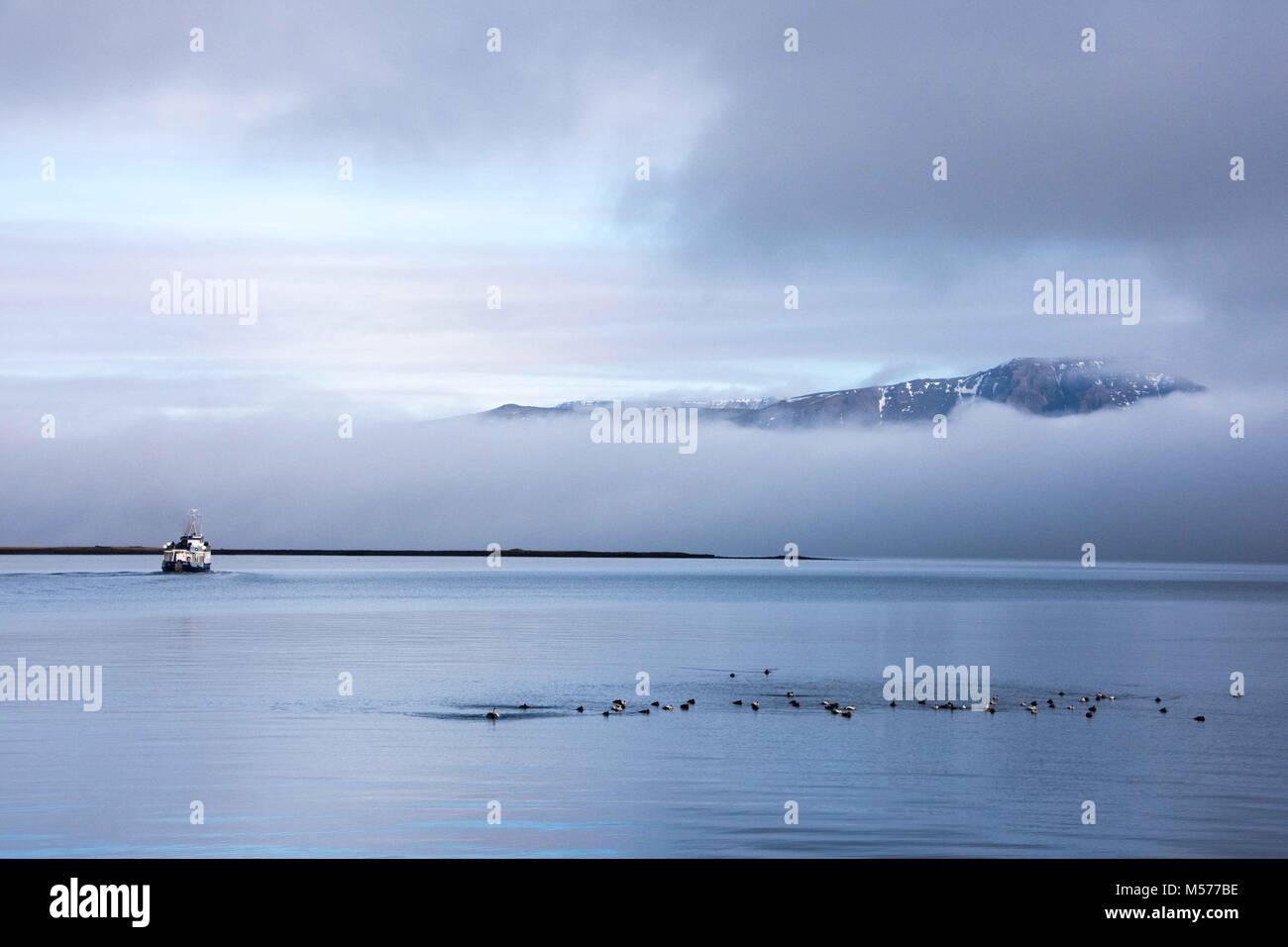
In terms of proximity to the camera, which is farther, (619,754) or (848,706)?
(848,706)

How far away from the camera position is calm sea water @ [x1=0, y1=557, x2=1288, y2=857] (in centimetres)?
2648

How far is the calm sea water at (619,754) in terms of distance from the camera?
26.5m

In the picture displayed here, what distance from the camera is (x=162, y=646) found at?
72.4 meters

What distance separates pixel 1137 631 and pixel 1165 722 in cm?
5503

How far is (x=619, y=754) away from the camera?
3619cm

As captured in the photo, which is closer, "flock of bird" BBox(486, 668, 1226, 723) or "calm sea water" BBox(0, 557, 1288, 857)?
"calm sea water" BBox(0, 557, 1288, 857)

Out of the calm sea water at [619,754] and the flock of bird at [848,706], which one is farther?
the flock of bird at [848,706]
